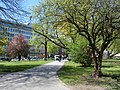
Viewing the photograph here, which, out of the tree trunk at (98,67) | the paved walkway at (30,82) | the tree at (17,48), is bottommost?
the paved walkway at (30,82)

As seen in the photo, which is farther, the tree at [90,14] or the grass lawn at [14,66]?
the grass lawn at [14,66]

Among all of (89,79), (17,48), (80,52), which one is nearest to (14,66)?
(80,52)

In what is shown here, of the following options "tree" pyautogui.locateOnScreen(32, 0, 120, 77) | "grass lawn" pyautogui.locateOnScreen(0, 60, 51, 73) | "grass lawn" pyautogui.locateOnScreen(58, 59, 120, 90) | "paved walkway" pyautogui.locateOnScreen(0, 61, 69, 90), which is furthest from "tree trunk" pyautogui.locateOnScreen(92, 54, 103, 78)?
"grass lawn" pyautogui.locateOnScreen(0, 60, 51, 73)

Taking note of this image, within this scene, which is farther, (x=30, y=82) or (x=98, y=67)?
(x=98, y=67)

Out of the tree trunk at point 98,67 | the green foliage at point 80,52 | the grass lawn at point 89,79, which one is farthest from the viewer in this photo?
the green foliage at point 80,52

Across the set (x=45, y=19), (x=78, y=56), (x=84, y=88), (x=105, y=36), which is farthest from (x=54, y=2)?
(x=78, y=56)

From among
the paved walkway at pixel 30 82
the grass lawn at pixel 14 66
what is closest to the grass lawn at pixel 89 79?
the paved walkway at pixel 30 82

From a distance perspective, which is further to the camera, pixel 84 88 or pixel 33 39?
pixel 33 39

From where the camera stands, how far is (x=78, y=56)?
A: 126 feet

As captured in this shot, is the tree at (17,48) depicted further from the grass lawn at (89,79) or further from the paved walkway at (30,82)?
the paved walkway at (30,82)

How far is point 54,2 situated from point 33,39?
3426cm

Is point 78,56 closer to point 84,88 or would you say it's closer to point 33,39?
point 33,39

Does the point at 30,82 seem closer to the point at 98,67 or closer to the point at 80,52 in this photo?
the point at 98,67

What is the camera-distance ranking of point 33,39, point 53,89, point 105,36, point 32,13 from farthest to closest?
point 33,39 < point 32,13 < point 105,36 < point 53,89
